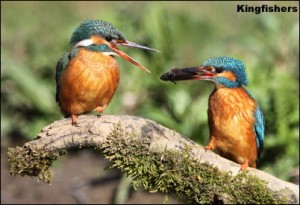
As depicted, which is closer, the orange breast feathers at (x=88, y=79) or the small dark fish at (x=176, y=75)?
the small dark fish at (x=176, y=75)

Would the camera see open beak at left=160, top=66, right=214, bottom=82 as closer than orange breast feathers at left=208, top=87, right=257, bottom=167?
Yes

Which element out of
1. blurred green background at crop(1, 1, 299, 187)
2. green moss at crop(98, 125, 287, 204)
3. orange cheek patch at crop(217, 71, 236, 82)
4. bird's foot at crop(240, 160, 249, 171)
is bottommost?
green moss at crop(98, 125, 287, 204)

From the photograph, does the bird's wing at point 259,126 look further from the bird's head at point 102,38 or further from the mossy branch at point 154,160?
the bird's head at point 102,38

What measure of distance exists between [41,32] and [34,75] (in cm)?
166

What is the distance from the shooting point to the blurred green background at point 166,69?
26.9ft

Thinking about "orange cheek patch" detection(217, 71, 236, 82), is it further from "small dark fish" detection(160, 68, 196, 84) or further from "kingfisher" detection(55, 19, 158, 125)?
"kingfisher" detection(55, 19, 158, 125)

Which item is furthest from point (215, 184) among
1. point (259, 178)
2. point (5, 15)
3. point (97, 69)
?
point (5, 15)

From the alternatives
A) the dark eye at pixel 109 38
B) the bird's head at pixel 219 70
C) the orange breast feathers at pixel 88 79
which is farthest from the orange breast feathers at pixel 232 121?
the dark eye at pixel 109 38

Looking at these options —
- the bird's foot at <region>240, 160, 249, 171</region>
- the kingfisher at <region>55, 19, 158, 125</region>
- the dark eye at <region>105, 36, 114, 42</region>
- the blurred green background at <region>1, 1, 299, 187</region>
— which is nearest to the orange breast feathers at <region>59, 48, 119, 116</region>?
the kingfisher at <region>55, 19, 158, 125</region>

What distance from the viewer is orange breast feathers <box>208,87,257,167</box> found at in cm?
540

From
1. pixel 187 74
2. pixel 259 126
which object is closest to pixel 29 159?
pixel 187 74

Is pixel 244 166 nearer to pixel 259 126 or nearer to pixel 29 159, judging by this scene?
pixel 259 126

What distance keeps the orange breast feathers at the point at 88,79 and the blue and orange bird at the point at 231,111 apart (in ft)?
1.98

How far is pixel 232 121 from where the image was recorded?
17.8 ft
